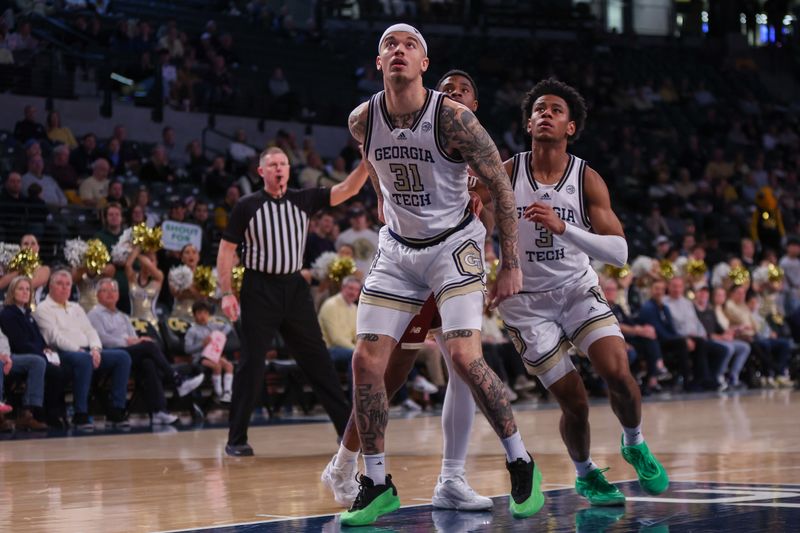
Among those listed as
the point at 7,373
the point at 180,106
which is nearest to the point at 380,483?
the point at 7,373

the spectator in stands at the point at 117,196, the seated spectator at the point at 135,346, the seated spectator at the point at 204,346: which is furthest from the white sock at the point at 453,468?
the spectator in stands at the point at 117,196

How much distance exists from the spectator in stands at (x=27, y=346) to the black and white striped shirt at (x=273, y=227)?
9.10ft

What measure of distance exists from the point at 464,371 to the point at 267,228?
347cm

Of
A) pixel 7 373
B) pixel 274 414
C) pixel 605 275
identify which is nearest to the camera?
pixel 7 373

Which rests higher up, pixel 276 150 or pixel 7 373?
pixel 276 150

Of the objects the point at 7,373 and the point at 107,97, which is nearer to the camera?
the point at 7,373

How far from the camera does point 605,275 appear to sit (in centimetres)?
1553

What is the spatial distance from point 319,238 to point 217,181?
2599 mm

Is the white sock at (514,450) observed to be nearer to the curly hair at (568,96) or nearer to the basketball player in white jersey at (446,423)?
the basketball player in white jersey at (446,423)

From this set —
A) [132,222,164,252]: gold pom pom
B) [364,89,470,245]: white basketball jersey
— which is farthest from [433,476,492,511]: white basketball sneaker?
[132,222,164,252]: gold pom pom

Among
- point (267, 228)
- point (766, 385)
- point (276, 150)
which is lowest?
point (766, 385)

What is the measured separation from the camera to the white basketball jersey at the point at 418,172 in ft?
16.9

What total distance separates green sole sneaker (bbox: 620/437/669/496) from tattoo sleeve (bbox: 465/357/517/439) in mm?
831

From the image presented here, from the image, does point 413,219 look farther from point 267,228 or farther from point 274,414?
point 274,414
